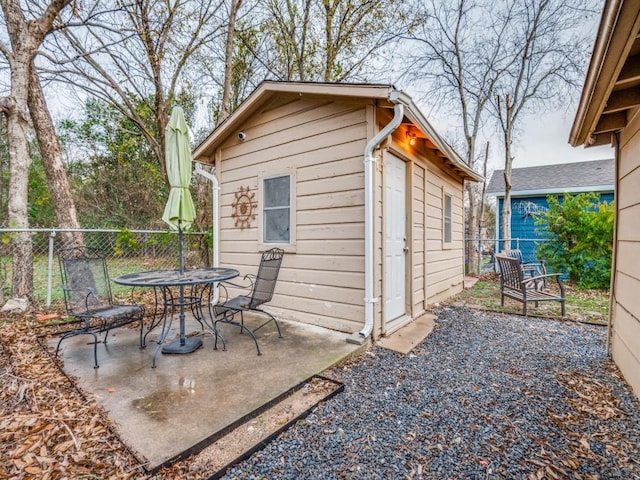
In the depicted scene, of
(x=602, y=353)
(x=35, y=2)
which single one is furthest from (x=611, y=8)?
(x=35, y=2)

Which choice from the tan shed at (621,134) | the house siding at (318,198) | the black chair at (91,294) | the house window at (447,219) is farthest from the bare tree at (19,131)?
the house window at (447,219)

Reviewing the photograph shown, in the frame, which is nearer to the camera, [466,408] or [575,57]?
[466,408]

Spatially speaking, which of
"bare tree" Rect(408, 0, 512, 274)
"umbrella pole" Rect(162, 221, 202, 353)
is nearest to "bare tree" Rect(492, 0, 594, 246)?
"bare tree" Rect(408, 0, 512, 274)

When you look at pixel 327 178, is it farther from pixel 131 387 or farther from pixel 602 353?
pixel 602 353

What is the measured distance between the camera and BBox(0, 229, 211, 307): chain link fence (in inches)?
176

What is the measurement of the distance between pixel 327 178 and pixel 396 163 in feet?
3.35

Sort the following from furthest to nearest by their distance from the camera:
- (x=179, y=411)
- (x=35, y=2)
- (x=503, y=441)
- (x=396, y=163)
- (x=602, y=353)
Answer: (x=35, y=2)
(x=396, y=163)
(x=602, y=353)
(x=179, y=411)
(x=503, y=441)

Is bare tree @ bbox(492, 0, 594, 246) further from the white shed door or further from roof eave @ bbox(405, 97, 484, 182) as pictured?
the white shed door

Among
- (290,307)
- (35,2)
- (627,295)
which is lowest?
(290,307)

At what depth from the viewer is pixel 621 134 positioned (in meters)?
2.83

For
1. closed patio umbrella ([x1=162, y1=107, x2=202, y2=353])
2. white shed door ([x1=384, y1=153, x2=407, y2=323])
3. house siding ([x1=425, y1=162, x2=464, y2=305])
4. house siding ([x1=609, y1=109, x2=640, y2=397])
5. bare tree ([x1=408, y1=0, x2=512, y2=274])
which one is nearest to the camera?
house siding ([x1=609, y1=109, x2=640, y2=397])

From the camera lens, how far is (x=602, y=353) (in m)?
3.15

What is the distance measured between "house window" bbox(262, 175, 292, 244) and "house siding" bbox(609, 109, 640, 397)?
325 centimetres

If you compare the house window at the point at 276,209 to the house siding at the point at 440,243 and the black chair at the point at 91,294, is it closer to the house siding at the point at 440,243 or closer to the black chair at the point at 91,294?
the black chair at the point at 91,294
